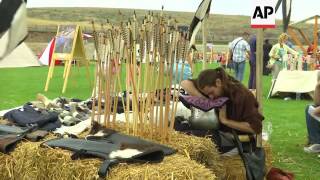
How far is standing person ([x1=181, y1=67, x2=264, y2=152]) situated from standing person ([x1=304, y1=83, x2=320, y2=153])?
1.91m

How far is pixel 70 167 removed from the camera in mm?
3146

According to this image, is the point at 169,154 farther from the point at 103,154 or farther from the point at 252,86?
the point at 252,86

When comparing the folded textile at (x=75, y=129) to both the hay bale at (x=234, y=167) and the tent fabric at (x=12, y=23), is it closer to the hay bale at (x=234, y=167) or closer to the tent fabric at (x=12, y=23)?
the tent fabric at (x=12, y=23)

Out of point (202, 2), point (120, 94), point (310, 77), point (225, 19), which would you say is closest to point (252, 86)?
point (310, 77)

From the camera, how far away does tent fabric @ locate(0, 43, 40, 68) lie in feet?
11.5

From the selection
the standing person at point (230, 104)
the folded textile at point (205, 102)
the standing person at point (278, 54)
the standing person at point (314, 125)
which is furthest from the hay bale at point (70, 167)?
the standing person at point (278, 54)

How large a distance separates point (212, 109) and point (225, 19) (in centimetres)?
6723

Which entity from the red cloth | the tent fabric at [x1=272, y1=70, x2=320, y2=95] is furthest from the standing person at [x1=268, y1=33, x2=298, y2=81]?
the red cloth

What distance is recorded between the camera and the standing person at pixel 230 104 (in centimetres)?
424

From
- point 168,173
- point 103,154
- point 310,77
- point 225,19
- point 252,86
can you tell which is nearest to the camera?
point 168,173

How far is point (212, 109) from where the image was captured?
4.24 m

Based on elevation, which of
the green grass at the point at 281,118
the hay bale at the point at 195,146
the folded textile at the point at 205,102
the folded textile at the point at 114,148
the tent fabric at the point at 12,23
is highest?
the tent fabric at the point at 12,23

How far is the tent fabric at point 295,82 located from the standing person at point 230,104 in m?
7.31

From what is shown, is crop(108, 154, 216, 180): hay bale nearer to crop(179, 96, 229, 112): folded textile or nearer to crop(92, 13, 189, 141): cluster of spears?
crop(92, 13, 189, 141): cluster of spears
